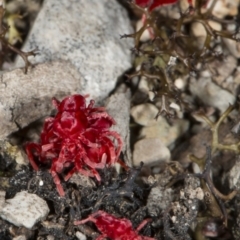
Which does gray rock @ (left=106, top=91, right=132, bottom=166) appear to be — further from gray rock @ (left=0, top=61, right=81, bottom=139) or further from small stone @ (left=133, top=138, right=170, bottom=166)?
gray rock @ (left=0, top=61, right=81, bottom=139)

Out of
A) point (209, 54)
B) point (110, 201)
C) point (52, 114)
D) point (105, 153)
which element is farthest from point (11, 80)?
point (209, 54)

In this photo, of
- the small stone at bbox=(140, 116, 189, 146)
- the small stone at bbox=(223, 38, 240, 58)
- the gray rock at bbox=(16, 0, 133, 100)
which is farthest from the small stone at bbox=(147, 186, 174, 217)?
the small stone at bbox=(223, 38, 240, 58)

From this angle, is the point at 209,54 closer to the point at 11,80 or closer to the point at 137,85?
the point at 137,85

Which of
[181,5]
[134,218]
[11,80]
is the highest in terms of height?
[181,5]

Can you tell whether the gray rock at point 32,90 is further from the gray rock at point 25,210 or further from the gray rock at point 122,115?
the gray rock at point 25,210

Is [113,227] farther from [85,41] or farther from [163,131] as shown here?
[85,41]

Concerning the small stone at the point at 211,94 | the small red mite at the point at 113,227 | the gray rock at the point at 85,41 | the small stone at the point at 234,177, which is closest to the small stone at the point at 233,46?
the small stone at the point at 211,94

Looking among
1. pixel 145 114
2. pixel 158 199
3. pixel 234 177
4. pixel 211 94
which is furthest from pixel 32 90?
pixel 234 177
